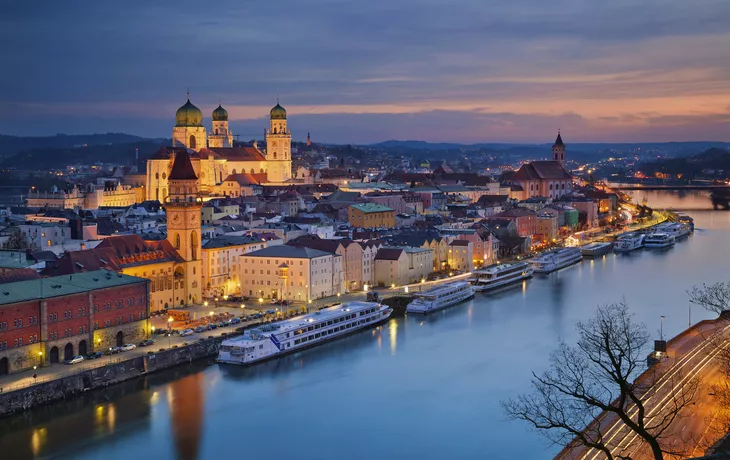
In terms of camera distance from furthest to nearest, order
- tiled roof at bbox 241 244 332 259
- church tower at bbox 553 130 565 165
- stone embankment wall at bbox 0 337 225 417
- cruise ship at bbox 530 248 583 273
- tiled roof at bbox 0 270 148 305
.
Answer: church tower at bbox 553 130 565 165 < cruise ship at bbox 530 248 583 273 < tiled roof at bbox 241 244 332 259 < tiled roof at bbox 0 270 148 305 < stone embankment wall at bbox 0 337 225 417

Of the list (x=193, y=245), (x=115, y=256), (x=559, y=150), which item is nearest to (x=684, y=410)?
(x=115, y=256)

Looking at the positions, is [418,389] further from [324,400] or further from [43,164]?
[43,164]

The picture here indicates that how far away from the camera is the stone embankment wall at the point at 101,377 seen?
35.5 ft

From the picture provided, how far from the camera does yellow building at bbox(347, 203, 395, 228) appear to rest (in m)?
27.5

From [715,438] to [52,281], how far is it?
8733 millimetres

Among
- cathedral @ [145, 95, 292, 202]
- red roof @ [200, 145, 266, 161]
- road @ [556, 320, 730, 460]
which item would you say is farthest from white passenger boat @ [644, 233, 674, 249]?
road @ [556, 320, 730, 460]

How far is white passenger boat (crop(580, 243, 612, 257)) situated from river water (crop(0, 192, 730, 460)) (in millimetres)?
10709

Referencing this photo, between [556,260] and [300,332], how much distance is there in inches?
479

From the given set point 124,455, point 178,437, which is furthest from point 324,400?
point 124,455

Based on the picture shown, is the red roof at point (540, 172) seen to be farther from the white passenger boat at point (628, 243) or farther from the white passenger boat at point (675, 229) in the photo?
the white passenger boat at point (628, 243)

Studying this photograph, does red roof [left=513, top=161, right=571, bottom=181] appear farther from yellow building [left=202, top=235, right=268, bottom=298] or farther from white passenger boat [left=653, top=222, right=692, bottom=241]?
yellow building [left=202, top=235, right=268, bottom=298]

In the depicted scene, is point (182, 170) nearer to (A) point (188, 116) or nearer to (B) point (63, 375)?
(B) point (63, 375)

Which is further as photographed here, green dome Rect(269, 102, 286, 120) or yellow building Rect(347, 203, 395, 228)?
green dome Rect(269, 102, 286, 120)

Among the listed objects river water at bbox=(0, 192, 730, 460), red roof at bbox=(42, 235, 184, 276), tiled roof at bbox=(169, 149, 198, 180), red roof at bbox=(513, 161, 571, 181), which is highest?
tiled roof at bbox=(169, 149, 198, 180)
